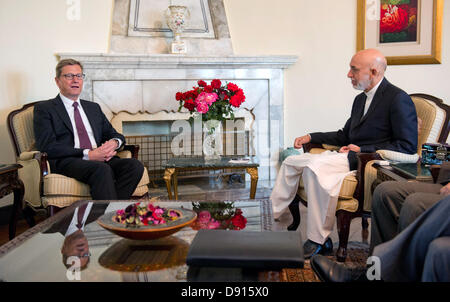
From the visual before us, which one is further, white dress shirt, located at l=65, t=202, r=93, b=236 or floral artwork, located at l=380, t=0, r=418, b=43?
floral artwork, located at l=380, t=0, r=418, b=43

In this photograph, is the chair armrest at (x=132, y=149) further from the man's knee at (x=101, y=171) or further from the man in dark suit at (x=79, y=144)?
the man's knee at (x=101, y=171)

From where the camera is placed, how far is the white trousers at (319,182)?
2.69m

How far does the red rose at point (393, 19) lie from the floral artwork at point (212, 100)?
204 cm

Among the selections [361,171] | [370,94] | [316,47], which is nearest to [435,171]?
[361,171]

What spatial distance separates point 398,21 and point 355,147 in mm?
2314

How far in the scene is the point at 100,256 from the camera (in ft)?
5.31

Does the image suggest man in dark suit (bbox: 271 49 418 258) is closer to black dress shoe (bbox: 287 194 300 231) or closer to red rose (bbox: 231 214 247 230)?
black dress shoe (bbox: 287 194 300 231)

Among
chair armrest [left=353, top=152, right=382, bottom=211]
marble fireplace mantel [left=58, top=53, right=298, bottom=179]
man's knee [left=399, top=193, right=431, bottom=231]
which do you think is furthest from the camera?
marble fireplace mantel [left=58, top=53, right=298, bottom=179]

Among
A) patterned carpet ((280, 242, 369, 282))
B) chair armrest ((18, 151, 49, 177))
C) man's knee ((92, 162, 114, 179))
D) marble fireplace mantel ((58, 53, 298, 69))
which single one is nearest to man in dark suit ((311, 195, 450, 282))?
patterned carpet ((280, 242, 369, 282))

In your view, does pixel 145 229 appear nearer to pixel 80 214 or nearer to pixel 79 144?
pixel 80 214

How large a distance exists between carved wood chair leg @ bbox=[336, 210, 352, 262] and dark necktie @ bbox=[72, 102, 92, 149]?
1.96 m

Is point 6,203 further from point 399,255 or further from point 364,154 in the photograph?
point 399,255

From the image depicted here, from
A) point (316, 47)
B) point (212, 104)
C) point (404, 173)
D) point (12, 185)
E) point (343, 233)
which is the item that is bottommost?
point (343, 233)

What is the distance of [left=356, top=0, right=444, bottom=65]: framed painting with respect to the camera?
455cm
